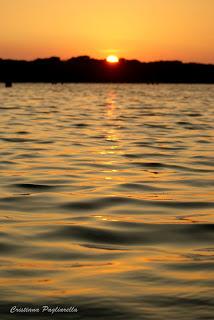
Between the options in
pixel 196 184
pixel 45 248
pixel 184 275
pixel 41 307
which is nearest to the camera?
pixel 41 307

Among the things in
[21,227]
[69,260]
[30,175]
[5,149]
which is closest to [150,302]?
[69,260]

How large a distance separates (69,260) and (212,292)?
5.89 ft

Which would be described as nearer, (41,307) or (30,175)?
(41,307)

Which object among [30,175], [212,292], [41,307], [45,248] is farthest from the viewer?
[30,175]

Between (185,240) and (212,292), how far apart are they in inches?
88.1

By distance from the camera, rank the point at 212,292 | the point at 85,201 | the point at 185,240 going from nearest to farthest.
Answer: the point at 212,292
the point at 185,240
the point at 85,201

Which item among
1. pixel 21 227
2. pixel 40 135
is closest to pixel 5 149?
pixel 40 135

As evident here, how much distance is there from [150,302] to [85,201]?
5.34 m

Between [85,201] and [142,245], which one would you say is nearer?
[142,245]

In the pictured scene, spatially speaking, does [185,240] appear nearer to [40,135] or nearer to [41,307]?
[41,307]

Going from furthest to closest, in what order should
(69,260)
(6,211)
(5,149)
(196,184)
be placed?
(5,149) → (196,184) → (6,211) → (69,260)

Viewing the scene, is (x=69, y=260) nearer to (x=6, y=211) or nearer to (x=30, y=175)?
(x=6, y=211)

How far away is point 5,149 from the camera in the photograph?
1955cm

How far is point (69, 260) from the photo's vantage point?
744cm
